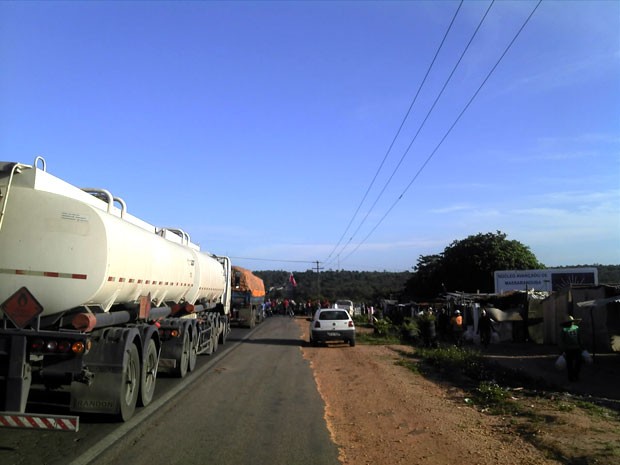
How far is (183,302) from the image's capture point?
15367 millimetres

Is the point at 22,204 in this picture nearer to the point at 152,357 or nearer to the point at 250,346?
the point at 152,357

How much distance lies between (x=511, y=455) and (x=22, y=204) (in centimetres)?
691

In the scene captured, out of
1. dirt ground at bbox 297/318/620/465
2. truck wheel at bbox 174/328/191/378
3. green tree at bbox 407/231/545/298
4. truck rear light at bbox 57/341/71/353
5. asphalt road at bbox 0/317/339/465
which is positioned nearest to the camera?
asphalt road at bbox 0/317/339/465

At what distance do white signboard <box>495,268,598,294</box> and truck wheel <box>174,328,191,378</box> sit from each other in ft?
106

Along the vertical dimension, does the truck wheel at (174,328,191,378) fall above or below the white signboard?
below

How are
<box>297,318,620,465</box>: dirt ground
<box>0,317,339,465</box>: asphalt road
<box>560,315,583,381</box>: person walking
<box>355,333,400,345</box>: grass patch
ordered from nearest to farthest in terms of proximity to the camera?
1. <box>0,317,339,465</box>: asphalt road
2. <box>297,318,620,465</box>: dirt ground
3. <box>560,315,583,381</box>: person walking
4. <box>355,333,400,345</box>: grass patch

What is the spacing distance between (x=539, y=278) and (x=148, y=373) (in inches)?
1495

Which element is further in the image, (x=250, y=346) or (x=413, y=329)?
(x=413, y=329)

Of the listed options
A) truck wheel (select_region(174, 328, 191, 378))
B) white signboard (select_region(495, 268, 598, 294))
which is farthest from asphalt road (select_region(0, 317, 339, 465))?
white signboard (select_region(495, 268, 598, 294))

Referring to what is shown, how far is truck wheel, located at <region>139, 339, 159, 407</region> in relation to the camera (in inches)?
352

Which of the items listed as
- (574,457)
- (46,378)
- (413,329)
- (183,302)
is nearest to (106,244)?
(46,378)

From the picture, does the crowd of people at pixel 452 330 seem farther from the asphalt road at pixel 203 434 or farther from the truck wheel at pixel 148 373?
the truck wheel at pixel 148 373

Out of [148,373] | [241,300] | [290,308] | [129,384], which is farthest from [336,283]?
[129,384]

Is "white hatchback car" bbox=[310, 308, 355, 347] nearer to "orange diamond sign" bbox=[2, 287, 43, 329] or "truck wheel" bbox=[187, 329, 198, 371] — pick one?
"truck wheel" bbox=[187, 329, 198, 371]
